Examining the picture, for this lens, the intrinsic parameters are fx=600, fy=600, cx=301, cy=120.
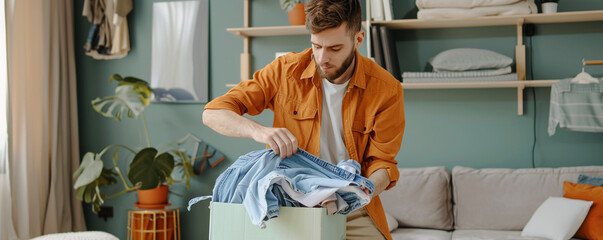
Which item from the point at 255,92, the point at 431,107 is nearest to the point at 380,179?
the point at 255,92

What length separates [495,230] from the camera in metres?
3.29

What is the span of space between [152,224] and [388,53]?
1.83 meters

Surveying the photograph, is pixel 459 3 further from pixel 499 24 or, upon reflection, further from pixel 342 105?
pixel 342 105

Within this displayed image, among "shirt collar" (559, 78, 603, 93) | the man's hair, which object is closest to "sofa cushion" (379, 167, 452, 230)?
"shirt collar" (559, 78, 603, 93)

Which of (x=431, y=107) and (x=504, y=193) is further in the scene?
(x=431, y=107)

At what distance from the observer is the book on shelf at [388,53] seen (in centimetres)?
346

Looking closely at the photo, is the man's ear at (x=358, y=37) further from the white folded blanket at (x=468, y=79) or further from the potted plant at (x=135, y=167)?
the potted plant at (x=135, y=167)

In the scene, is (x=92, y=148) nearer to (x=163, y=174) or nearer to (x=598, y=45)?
(x=163, y=174)

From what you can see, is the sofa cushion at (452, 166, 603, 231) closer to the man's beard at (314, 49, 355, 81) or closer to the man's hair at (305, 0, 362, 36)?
the man's beard at (314, 49, 355, 81)

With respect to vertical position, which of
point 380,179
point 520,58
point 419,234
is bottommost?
point 419,234

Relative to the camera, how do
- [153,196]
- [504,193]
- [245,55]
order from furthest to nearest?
[245,55] < [153,196] < [504,193]

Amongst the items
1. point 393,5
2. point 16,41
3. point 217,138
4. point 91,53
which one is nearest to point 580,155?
point 393,5

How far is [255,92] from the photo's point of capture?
5.32 feet

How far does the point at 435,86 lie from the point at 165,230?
Result: 191 centimetres
